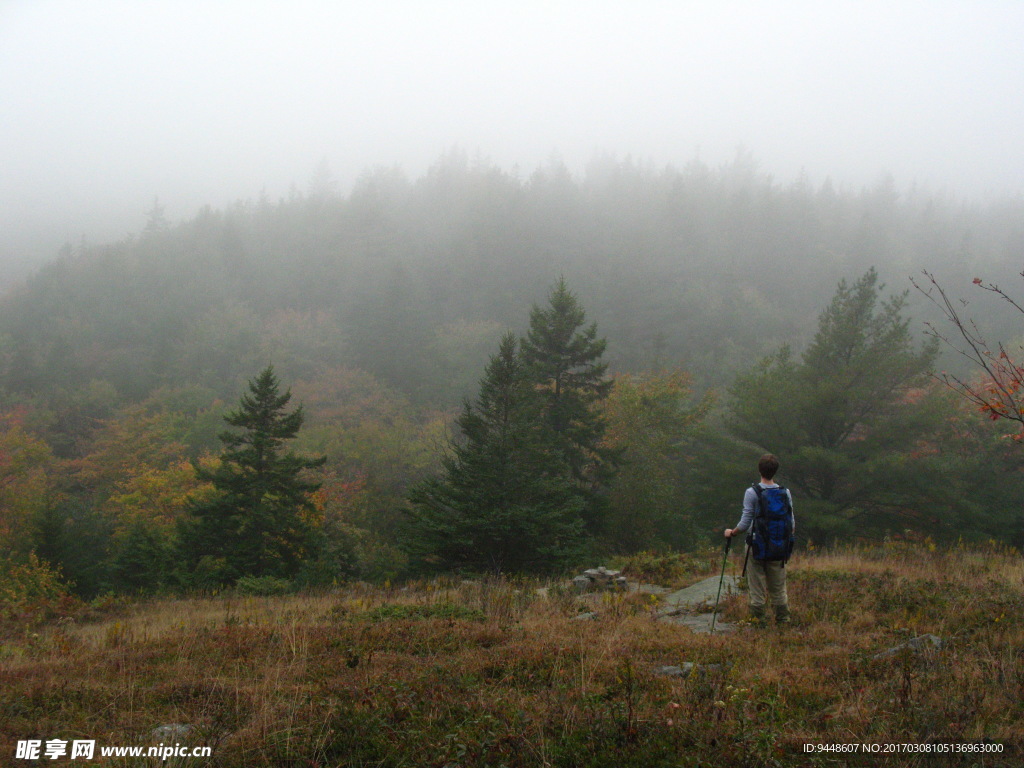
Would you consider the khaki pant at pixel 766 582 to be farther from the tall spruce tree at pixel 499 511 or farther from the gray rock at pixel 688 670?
the tall spruce tree at pixel 499 511

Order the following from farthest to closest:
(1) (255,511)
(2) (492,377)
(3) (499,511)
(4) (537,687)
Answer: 1. (1) (255,511)
2. (2) (492,377)
3. (3) (499,511)
4. (4) (537,687)

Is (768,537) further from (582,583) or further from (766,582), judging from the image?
(582,583)

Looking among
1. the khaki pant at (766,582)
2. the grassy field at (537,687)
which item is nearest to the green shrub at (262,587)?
the grassy field at (537,687)

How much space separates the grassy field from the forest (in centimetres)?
212

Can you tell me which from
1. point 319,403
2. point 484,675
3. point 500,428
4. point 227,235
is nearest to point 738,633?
point 484,675

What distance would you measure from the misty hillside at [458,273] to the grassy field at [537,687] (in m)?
45.4

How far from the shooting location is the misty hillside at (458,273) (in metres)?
59.9

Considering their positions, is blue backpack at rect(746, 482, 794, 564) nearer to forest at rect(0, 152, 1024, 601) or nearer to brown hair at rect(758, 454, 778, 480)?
brown hair at rect(758, 454, 778, 480)

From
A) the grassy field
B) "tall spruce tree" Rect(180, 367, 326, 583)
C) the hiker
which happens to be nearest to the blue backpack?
the hiker

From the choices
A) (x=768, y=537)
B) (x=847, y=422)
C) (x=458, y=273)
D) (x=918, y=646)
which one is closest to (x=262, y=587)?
(x=768, y=537)

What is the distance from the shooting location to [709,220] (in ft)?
260

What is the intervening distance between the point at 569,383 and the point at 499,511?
8.96 meters

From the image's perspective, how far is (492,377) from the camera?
1551 centimetres

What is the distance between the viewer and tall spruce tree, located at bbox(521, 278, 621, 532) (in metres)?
20.4
